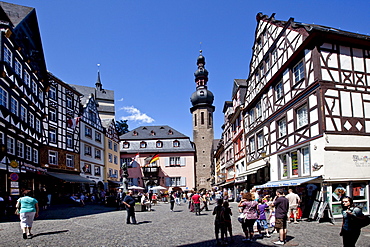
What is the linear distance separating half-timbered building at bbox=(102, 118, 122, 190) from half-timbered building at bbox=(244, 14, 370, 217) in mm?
29274

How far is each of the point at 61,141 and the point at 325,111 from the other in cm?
2507

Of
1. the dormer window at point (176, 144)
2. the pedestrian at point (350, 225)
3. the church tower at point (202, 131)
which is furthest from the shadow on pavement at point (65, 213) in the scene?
the church tower at point (202, 131)

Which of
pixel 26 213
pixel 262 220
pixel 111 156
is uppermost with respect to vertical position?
pixel 111 156

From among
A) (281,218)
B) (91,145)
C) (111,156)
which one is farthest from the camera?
(111,156)

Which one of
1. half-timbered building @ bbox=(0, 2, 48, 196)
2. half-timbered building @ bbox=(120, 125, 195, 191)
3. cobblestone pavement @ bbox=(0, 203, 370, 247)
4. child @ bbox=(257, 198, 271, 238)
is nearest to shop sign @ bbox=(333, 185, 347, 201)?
cobblestone pavement @ bbox=(0, 203, 370, 247)

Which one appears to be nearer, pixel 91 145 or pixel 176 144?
pixel 91 145

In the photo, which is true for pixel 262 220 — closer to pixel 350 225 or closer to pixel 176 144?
pixel 350 225

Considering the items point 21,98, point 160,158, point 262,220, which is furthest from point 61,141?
point 160,158

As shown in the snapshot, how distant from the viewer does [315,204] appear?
15742mm

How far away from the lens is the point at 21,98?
24344 millimetres

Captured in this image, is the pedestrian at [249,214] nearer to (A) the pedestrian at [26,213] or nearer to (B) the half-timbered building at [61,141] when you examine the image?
(A) the pedestrian at [26,213]

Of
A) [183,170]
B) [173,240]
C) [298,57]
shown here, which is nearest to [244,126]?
[298,57]

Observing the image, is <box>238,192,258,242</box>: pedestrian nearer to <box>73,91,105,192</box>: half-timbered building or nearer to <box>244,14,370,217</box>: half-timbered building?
<box>244,14,370,217</box>: half-timbered building

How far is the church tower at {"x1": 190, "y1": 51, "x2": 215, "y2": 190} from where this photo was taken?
2675 inches
